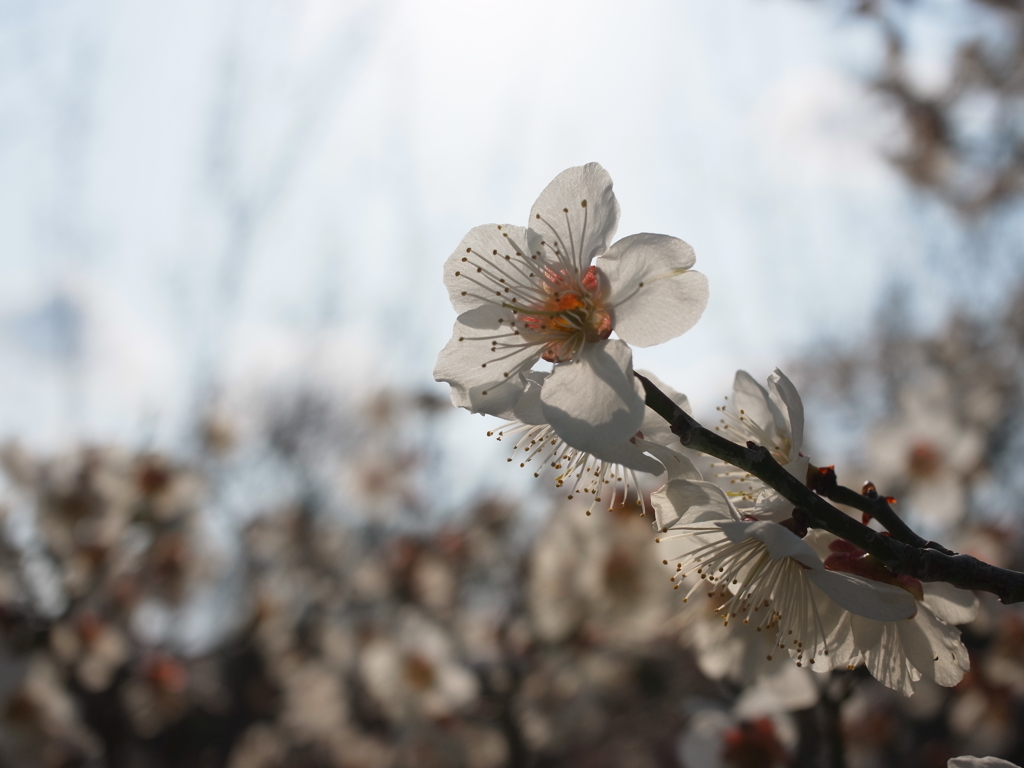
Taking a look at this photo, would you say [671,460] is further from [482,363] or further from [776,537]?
[482,363]

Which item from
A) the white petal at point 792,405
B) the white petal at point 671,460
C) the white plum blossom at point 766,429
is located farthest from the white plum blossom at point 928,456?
the white petal at point 671,460

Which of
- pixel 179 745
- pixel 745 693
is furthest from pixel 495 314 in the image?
pixel 179 745

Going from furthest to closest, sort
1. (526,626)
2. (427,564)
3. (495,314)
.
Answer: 1. (427,564)
2. (526,626)
3. (495,314)

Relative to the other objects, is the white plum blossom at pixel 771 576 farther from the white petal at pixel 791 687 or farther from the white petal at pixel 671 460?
the white petal at pixel 791 687

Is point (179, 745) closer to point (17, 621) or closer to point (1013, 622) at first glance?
point (17, 621)

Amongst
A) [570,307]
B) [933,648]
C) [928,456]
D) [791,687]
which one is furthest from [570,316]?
[928,456]

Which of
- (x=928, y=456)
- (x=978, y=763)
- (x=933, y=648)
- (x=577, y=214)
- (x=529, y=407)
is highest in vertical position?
(x=928, y=456)
